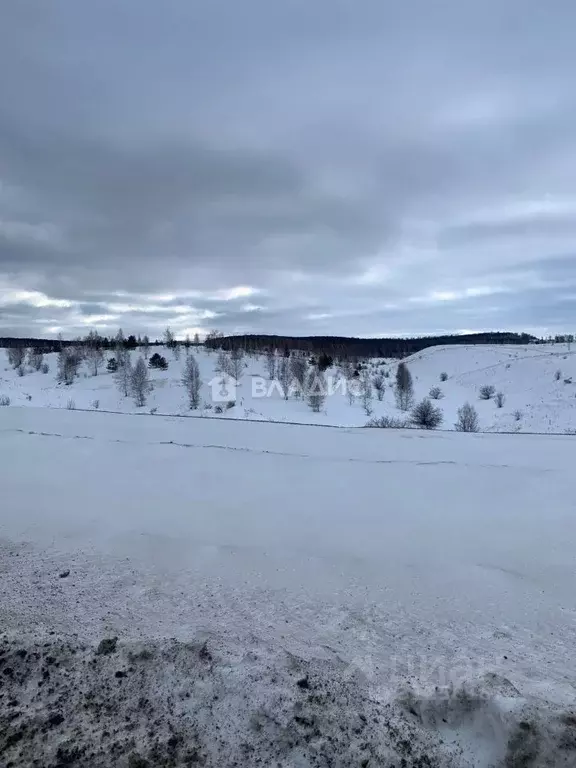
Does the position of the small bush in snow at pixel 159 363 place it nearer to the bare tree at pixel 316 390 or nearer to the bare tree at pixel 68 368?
the bare tree at pixel 68 368

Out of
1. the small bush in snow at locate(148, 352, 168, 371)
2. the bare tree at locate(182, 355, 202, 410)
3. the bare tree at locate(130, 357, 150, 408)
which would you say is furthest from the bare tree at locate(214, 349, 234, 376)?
the bare tree at locate(130, 357, 150, 408)

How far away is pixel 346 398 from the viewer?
29828 mm

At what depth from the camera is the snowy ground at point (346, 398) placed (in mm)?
22984

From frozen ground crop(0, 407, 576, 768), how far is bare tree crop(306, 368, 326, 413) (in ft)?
64.9

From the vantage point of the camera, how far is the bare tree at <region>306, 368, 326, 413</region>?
83.6 feet

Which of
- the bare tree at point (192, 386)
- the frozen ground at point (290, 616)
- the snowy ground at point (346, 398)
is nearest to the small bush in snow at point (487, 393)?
the snowy ground at point (346, 398)

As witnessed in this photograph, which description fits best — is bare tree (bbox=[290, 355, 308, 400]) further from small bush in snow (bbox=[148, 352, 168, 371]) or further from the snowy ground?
small bush in snow (bbox=[148, 352, 168, 371])

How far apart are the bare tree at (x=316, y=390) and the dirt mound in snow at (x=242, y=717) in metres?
22.3

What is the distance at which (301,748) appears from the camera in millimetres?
1830

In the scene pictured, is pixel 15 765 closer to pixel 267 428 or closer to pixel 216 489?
pixel 216 489

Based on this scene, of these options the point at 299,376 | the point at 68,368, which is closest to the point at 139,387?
the point at 68,368

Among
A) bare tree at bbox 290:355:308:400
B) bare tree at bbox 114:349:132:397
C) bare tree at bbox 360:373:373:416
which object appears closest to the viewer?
bare tree at bbox 360:373:373:416

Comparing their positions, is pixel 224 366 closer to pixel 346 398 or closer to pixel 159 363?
pixel 159 363

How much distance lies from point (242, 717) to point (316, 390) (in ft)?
93.4
